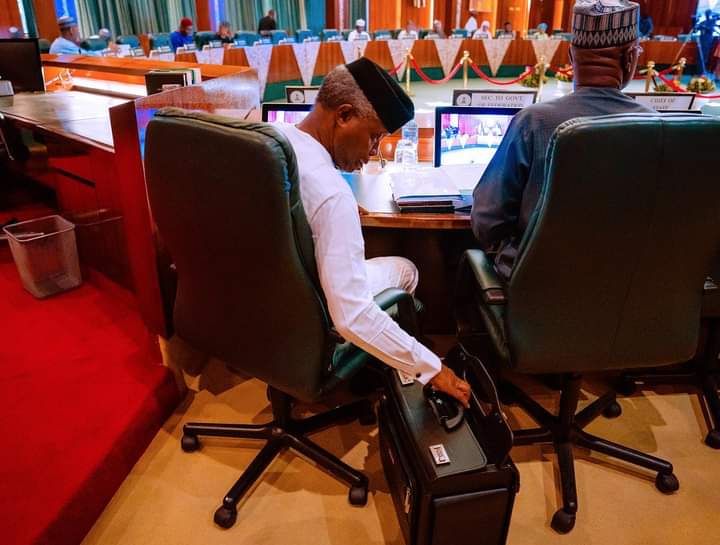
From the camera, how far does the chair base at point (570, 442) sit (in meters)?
1.56

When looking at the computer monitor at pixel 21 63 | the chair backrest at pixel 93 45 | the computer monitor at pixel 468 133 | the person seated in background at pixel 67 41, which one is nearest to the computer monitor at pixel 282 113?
the computer monitor at pixel 468 133

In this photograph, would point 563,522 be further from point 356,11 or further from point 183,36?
point 356,11

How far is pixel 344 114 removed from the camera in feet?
4.14

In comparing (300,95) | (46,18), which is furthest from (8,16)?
(300,95)

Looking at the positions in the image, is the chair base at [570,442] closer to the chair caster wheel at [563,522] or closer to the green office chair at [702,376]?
the chair caster wheel at [563,522]

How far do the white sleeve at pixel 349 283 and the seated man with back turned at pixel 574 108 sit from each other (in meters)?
0.44

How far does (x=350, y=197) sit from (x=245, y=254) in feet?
0.82

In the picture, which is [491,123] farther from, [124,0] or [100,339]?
[124,0]

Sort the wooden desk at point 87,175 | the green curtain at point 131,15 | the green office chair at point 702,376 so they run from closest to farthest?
1. the green office chair at point 702,376
2. the wooden desk at point 87,175
3. the green curtain at point 131,15

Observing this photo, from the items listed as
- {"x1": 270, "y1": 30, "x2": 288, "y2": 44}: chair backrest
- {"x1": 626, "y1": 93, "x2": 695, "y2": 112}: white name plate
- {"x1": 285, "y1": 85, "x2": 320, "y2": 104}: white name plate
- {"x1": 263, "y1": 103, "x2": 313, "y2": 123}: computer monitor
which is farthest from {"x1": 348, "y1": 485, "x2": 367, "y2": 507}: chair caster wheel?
{"x1": 270, "y1": 30, "x2": 288, "y2": 44}: chair backrest

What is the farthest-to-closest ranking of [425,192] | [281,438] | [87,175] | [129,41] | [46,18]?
1. [129,41]
2. [46,18]
3. [87,175]
4. [425,192]
5. [281,438]

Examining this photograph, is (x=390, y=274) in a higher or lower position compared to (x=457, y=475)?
higher

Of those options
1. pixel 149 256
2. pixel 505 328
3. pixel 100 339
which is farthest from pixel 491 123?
pixel 100 339

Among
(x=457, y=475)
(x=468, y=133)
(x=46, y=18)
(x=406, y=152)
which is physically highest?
(x=46, y=18)
